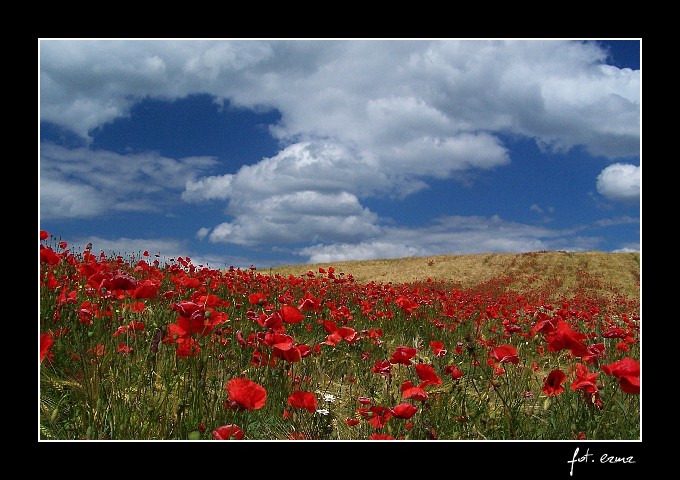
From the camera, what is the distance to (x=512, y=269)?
34.2 m

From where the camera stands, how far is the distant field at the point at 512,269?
1209 inches

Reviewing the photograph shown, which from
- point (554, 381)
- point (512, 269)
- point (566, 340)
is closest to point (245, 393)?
point (566, 340)

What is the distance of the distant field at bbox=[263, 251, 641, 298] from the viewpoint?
101 ft

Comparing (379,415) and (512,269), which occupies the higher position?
(379,415)

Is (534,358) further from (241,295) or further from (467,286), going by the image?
(467,286)

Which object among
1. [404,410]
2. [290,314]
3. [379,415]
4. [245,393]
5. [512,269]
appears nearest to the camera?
[245,393]

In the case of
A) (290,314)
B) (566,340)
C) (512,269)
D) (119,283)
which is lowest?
(512,269)

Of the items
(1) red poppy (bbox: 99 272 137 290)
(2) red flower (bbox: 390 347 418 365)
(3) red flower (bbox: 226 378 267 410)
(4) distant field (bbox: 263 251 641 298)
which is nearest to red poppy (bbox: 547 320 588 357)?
(2) red flower (bbox: 390 347 418 365)

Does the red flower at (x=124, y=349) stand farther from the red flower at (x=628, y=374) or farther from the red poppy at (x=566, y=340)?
the red flower at (x=628, y=374)
